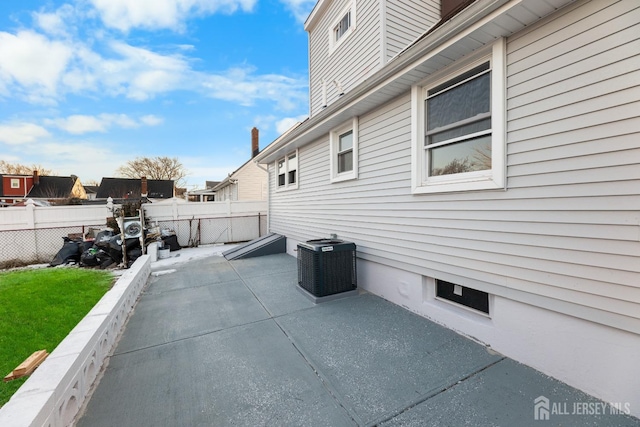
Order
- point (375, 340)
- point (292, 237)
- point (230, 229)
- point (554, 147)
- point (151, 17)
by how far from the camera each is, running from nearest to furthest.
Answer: point (554, 147) < point (375, 340) < point (151, 17) < point (292, 237) < point (230, 229)

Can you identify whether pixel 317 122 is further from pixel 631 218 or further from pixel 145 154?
pixel 145 154

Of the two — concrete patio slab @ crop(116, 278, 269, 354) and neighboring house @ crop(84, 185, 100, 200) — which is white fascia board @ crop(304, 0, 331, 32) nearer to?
concrete patio slab @ crop(116, 278, 269, 354)

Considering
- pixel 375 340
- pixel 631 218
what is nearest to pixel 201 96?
pixel 375 340

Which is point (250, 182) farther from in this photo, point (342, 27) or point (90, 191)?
point (90, 191)

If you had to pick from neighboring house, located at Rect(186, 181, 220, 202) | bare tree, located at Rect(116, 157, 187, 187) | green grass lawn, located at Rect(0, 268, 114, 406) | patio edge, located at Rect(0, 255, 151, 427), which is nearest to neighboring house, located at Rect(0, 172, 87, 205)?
bare tree, located at Rect(116, 157, 187, 187)

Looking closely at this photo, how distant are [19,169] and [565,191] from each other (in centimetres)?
5270

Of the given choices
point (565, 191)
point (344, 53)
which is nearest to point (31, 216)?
point (344, 53)

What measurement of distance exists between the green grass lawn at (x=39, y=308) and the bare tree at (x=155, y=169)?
33333mm

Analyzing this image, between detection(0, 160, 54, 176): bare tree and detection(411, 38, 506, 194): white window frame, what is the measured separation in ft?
154

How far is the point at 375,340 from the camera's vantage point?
2957 millimetres

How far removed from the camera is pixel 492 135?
103 inches

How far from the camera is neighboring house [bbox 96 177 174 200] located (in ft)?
89.5

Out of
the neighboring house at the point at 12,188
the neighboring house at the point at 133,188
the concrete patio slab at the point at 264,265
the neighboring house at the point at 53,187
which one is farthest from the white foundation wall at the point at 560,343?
the neighboring house at the point at 12,188

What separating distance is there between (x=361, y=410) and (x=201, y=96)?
51.8 ft
